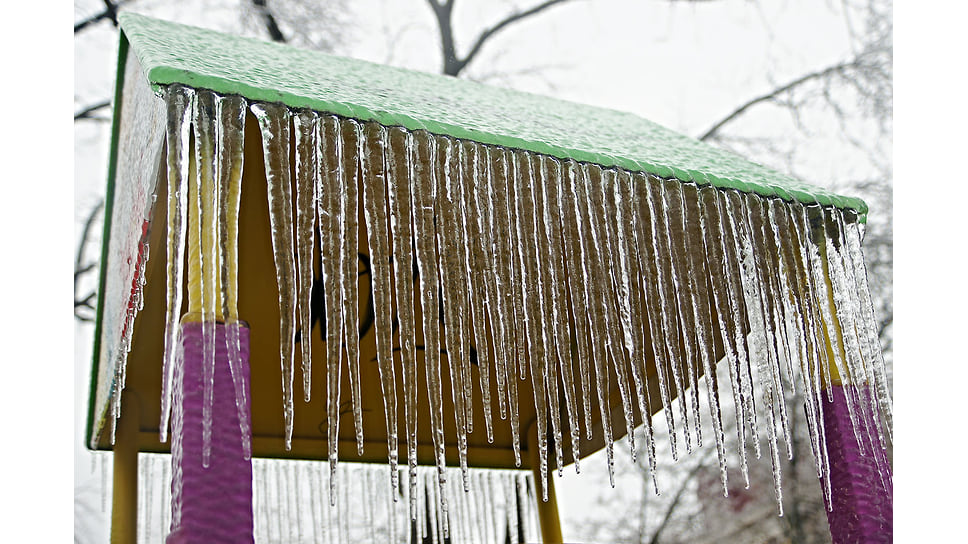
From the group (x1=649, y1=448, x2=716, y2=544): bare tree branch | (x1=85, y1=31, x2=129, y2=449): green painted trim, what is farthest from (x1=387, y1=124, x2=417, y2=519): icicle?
(x1=649, y1=448, x2=716, y2=544): bare tree branch

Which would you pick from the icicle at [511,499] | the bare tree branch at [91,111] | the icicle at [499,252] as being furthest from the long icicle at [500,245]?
the bare tree branch at [91,111]

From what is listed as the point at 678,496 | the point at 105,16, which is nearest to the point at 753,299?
the point at 105,16

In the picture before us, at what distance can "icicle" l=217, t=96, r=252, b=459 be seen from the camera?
1885 millimetres

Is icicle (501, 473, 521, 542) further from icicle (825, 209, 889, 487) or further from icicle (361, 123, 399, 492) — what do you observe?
icicle (361, 123, 399, 492)

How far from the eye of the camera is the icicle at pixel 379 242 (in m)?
2.08

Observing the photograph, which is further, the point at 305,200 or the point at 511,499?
the point at 511,499

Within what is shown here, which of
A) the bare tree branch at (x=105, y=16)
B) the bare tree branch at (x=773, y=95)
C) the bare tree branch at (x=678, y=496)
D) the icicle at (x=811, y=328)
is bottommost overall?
the bare tree branch at (x=678, y=496)

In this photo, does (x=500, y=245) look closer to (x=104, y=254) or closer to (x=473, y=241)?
(x=473, y=241)

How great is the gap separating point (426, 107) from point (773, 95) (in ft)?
38.5

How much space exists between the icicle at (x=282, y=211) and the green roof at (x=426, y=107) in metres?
0.05

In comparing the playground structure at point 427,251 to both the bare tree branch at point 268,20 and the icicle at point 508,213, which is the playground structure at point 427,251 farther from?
the bare tree branch at point 268,20

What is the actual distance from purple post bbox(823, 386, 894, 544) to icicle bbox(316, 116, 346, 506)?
1865mm

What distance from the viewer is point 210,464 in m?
1.78
